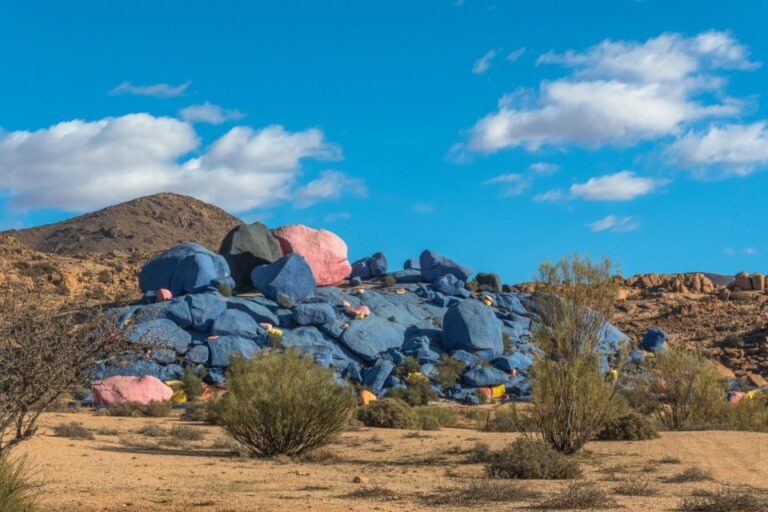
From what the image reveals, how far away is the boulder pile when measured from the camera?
40250 millimetres

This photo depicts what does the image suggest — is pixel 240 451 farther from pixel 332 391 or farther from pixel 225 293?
pixel 225 293

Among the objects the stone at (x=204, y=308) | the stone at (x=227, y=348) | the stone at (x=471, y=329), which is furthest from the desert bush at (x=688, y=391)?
the stone at (x=204, y=308)

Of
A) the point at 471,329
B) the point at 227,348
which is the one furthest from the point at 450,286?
the point at 227,348

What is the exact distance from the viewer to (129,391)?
33312 mm

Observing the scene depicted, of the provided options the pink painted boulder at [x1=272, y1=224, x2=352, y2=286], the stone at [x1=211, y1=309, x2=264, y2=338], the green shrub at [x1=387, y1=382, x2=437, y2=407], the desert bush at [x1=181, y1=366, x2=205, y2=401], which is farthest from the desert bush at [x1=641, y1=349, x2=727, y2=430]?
the pink painted boulder at [x1=272, y1=224, x2=352, y2=286]

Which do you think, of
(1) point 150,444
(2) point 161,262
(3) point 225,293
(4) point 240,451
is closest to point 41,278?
(2) point 161,262

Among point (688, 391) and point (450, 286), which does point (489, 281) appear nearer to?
point (450, 286)

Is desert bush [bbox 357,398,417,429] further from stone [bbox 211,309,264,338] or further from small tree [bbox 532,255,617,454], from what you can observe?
stone [bbox 211,309,264,338]

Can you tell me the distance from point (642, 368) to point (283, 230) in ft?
98.6

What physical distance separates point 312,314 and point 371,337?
10.3 ft

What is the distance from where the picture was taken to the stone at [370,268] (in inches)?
2320

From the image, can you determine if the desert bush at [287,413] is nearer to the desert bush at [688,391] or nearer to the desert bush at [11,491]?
the desert bush at [11,491]

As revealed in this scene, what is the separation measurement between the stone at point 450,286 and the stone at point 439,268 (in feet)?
3.67

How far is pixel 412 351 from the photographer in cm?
4422
